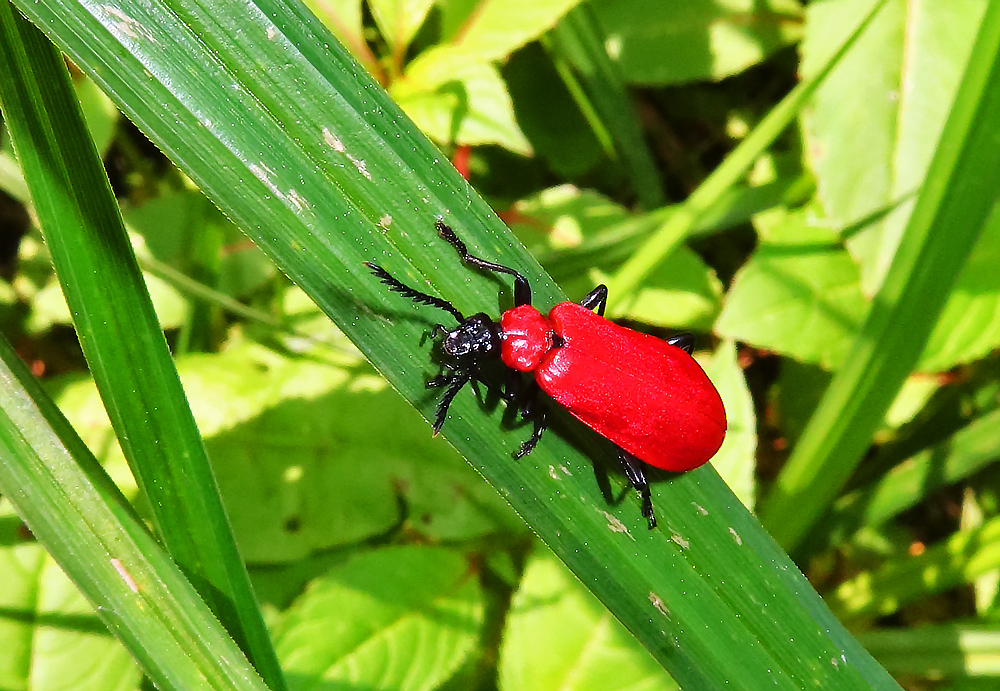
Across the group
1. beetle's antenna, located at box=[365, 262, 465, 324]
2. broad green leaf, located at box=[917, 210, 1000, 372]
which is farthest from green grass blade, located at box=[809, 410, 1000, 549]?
beetle's antenna, located at box=[365, 262, 465, 324]

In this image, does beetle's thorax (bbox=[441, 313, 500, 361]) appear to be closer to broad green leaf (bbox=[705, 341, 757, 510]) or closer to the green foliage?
the green foliage

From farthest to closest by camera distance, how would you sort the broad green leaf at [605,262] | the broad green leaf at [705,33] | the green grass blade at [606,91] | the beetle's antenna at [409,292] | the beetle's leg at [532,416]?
the broad green leaf at [705,33] < the green grass blade at [606,91] < the broad green leaf at [605,262] < the beetle's leg at [532,416] < the beetle's antenna at [409,292]

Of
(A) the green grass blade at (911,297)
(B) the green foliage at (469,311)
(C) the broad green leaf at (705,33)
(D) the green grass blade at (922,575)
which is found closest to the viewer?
(B) the green foliage at (469,311)

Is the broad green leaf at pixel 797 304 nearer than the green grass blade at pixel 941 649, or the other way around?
the green grass blade at pixel 941 649

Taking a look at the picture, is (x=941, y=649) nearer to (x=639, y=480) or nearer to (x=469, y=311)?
(x=639, y=480)

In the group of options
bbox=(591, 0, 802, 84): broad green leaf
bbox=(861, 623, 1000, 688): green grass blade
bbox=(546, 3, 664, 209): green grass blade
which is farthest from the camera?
bbox=(591, 0, 802, 84): broad green leaf

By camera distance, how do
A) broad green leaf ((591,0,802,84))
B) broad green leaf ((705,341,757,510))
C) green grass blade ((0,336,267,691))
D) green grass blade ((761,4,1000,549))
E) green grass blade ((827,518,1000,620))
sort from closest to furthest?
green grass blade ((0,336,267,691)) → green grass blade ((761,4,1000,549)) → broad green leaf ((705,341,757,510)) → green grass blade ((827,518,1000,620)) → broad green leaf ((591,0,802,84))

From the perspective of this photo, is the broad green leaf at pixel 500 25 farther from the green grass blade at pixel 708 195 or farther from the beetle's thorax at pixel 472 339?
the beetle's thorax at pixel 472 339

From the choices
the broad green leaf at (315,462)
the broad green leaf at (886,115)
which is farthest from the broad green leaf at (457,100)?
the broad green leaf at (886,115)

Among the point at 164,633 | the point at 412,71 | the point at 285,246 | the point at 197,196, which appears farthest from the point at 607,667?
the point at 197,196
